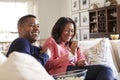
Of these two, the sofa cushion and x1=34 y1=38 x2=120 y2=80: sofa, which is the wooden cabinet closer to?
x1=34 y1=38 x2=120 y2=80: sofa

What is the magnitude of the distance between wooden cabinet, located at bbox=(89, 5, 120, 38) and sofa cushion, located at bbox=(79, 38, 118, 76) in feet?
6.97

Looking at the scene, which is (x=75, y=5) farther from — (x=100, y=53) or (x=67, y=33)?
(x=67, y=33)

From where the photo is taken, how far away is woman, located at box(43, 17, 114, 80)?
87.8 inches

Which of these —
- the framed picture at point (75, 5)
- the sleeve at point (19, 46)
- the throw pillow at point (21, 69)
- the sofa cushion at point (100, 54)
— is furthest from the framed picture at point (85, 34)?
the throw pillow at point (21, 69)

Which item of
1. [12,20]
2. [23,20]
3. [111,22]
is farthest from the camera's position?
[12,20]

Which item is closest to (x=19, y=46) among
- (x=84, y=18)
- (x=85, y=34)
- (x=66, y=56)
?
(x=66, y=56)

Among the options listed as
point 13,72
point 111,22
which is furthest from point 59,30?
point 111,22

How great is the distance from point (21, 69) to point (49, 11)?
22.4 ft

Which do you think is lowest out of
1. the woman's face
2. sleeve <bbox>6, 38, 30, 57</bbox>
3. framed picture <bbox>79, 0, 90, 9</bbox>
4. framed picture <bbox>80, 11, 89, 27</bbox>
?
sleeve <bbox>6, 38, 30, 57</bbox>

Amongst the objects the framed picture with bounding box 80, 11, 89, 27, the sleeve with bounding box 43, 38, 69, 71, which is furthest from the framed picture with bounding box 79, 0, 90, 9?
the sleeve with bounding box 43, 38, 69, 71

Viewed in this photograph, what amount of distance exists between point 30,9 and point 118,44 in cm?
465

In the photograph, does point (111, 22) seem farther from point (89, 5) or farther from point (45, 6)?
point (45, 6)

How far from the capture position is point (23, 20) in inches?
84.1

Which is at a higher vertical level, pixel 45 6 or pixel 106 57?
pixel 45 6
